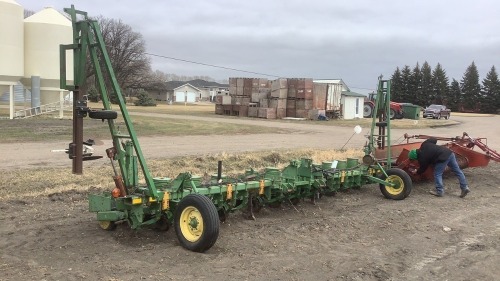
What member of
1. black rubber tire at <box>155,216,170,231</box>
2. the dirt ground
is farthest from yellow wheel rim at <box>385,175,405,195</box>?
black rubber tire at <box>155,216,170,231</box>

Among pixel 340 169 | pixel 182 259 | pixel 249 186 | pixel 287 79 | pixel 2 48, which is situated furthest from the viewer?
pixel 287 79

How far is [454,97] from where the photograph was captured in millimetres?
87188

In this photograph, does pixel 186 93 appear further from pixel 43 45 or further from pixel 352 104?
pixel 43 45

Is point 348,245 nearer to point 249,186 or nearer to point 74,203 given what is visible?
point 249,186

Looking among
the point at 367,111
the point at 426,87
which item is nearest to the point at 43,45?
the point at 367,111

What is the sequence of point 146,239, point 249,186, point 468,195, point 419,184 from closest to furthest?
point 146,239
point 249,186
point 468,195
point 419,184

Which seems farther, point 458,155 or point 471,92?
point 471,92

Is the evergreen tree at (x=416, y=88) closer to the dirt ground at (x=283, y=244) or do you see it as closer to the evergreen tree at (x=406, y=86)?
the evergreen tree at (x=406, y=86)

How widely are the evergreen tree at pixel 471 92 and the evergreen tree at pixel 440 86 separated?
3.19 metres

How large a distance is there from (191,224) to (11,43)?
23.9 m

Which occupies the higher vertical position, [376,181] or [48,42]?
[48,42]

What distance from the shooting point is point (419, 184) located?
10.8m

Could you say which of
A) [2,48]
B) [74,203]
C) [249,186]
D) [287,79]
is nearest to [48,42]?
[2,48]

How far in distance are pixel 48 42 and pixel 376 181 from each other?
77.4 ft
